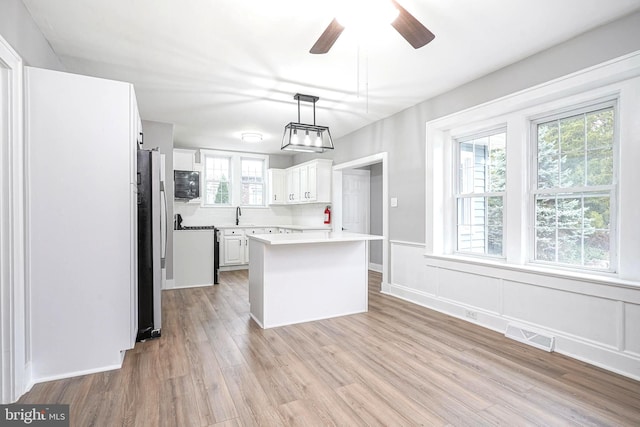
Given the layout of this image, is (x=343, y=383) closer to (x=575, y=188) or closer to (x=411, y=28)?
(x=411, y=28)

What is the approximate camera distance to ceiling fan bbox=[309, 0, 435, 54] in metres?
1.82

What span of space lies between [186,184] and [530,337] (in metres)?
5.51

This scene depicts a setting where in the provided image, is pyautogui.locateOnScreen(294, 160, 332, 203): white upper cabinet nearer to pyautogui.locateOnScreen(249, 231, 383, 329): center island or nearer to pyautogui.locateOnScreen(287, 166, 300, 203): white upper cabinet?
pyautogui.locateOnScreen(287, 166, 300, 203): white upper cabinet

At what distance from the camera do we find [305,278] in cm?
353

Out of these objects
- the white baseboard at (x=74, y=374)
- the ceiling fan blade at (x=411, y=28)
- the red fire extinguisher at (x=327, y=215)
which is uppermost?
the ceiling fan blade at (x=411, y=28)

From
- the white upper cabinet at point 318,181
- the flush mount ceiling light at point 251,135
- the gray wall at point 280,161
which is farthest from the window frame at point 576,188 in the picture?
the gray wall at point 280,161

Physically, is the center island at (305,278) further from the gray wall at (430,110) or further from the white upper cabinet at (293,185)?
the white upper cabinet at (293,185)

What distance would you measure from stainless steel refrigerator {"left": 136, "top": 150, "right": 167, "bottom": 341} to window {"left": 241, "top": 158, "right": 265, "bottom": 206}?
453 cm

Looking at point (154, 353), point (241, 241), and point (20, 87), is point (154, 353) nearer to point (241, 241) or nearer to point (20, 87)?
point (20, 87)

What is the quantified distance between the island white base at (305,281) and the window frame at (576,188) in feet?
5.76

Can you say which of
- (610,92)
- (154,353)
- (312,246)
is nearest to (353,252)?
(312,246)

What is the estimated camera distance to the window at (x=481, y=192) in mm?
3510

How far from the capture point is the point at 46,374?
7.34 ft

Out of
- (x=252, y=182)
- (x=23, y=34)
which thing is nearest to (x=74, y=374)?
(x=23, y=34)
